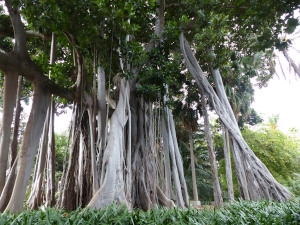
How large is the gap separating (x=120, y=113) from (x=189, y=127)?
8.01m

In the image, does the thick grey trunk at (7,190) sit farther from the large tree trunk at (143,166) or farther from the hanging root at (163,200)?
the hanging root at (163,200)

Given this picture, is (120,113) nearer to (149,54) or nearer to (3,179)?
(149,54)

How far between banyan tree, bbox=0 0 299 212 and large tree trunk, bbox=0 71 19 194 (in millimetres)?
14

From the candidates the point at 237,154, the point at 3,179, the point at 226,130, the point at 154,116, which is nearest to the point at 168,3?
the point at 154,116

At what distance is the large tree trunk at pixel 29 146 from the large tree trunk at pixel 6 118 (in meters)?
0.23

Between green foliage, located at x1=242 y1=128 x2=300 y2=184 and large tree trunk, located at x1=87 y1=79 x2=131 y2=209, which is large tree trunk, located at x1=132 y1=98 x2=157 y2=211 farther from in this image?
green foliage, located at x1=242 y1=128 x2=300 y2=184

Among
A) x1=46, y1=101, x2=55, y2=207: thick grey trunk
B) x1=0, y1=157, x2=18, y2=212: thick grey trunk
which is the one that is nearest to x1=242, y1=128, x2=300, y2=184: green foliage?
x1=46, y1=101, x2=55, y2=207: thick grey trunk

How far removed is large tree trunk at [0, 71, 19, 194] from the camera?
11.2 ft

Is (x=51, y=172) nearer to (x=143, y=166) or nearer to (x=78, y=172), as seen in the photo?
(x=78, y=172)

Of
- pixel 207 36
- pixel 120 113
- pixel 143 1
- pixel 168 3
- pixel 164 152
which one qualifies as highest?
pixel 168 3

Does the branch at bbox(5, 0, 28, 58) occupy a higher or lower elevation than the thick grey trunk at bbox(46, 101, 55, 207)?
higher

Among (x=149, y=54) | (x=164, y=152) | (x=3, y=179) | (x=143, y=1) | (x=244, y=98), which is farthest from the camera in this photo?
(x=244, y=98)

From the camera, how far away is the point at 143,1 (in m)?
4.13

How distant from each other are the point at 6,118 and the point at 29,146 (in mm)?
580
